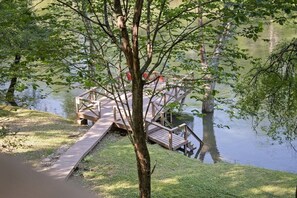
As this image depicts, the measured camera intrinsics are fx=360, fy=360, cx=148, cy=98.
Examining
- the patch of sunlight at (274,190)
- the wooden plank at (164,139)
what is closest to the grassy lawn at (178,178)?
the patch of sunlight at (274,190)

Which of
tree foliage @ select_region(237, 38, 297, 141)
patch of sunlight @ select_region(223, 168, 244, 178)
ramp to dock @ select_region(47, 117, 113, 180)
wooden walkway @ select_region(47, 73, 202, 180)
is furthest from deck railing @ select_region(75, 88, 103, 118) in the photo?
tree foliage @ select_region(237, 38, 297, 141)

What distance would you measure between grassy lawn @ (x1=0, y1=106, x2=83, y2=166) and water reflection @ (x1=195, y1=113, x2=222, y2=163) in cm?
466

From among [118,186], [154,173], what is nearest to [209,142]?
[154,173]

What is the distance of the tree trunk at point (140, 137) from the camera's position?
12.6 feet

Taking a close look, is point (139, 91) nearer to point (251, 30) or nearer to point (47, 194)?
point (251, 30)

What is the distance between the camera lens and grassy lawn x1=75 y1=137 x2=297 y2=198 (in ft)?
25.6

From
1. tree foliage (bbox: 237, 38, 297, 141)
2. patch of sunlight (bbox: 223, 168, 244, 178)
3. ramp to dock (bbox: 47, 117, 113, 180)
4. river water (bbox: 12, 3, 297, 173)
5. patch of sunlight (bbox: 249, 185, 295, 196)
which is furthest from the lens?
river water (bbox: 12, 3, 297, 173)

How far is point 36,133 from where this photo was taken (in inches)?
467

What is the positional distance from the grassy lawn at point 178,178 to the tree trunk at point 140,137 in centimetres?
331

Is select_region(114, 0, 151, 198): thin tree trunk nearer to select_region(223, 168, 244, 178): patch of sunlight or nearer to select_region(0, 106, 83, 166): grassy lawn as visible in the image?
select_region(223, 168, 244, 178): patch of sunlight

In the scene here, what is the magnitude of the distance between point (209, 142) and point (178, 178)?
5.77 metres

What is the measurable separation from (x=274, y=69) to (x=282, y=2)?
287 centimetres

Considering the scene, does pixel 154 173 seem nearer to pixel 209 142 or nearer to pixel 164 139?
pixel 164 139

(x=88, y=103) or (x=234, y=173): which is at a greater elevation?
(x=88, y=103)
